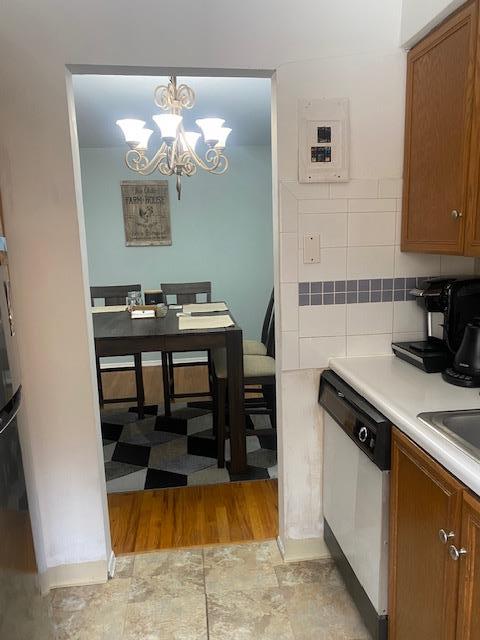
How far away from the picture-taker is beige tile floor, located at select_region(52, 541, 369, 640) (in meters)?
1.64

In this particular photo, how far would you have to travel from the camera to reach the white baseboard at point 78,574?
6.16 ft

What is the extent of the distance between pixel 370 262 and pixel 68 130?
1198 mm

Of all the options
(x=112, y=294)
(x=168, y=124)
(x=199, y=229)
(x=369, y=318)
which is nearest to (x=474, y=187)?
(x=369, y=318)

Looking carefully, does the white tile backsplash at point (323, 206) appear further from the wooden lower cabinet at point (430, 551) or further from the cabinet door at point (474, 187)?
the wooden lower cabinet at point (430, 551)

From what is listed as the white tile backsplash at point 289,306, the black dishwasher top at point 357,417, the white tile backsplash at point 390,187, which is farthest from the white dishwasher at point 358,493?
the white tile backsplash at point 390,187

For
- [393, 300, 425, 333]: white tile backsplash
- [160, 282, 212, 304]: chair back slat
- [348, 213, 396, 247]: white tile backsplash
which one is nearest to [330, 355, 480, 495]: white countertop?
[393, 300, 425, 333]: white tile backsplash

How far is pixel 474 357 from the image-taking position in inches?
58.7

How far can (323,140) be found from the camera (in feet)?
5.61

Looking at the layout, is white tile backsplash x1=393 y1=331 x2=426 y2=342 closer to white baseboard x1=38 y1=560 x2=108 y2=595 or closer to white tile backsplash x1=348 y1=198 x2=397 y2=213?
white tile backsplash x1=348 y1=198 x2=397 y2=213

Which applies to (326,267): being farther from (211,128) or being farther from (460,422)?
(211,128)

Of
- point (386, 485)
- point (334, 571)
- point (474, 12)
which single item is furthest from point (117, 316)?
point (474, 12)

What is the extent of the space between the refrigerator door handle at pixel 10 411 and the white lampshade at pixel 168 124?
1740 millimetres

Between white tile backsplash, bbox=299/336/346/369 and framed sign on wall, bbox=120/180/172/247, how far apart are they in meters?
3.00

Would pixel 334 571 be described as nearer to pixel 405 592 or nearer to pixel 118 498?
pixel 405 592
